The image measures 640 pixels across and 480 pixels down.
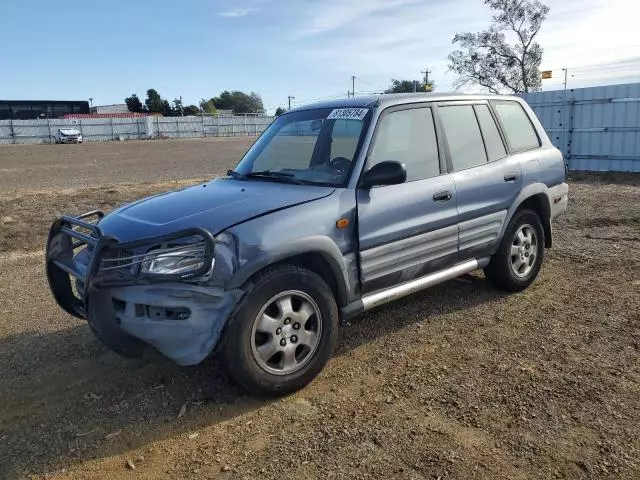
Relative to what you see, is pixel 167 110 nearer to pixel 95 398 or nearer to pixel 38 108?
pixel 38 108

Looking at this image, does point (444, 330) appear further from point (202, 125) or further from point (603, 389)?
point (202, 125)

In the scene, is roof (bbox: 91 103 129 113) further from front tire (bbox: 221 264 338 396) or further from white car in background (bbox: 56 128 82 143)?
front tire (bbox: 221 264 338 396)

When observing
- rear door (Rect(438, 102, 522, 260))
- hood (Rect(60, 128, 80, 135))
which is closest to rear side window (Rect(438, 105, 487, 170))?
rear door (Rect(438, 102, 522, 260))

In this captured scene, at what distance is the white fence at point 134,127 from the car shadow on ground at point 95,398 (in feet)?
163

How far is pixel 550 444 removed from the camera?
9.82ft

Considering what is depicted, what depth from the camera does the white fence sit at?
49531 mm

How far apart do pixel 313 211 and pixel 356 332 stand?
4.57 ft

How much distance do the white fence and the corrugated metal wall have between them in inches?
1521

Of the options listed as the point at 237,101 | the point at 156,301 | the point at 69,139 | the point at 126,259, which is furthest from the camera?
the point at 237,101

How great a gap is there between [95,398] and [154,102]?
93205 mm

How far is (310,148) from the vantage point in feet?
15.1

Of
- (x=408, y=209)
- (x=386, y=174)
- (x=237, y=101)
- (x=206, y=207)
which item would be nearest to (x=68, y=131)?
(x=206, y=207)

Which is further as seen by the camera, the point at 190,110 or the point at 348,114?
the point at 190,110

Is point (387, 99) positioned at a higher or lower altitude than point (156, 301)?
higher
